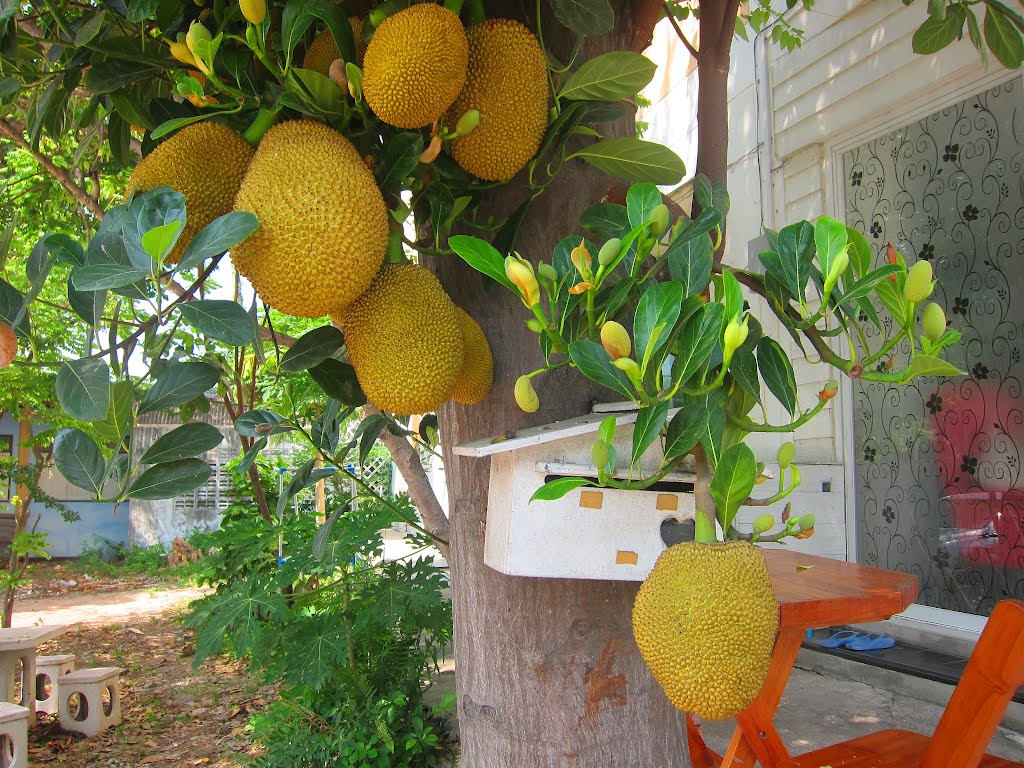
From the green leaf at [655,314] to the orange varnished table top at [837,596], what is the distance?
78 cm

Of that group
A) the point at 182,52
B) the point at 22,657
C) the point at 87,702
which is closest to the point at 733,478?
the point at 182,52

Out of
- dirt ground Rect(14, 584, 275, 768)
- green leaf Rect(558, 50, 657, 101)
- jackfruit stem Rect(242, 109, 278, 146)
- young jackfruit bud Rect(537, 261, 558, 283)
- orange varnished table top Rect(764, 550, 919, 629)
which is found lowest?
dirt ground Rect(14, 584, 275, 768)

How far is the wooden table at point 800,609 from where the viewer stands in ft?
4.72

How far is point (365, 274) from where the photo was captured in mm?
704

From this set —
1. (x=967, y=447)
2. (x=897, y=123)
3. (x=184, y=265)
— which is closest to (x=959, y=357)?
(x=967, y=447)

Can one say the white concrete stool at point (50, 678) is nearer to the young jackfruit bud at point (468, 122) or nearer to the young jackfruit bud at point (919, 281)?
the young jackfruit bud at point (468, 122)

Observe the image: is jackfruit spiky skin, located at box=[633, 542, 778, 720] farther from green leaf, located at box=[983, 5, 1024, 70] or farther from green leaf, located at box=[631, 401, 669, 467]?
green leaf, located at box=[983, 5, 1024, 70]

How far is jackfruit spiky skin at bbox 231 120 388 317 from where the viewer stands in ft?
2.14

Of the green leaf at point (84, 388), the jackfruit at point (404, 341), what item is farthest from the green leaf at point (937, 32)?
the green leaf at point (84, 388)

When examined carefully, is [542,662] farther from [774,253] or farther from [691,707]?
[774,253]

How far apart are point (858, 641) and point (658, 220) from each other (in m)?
3.16

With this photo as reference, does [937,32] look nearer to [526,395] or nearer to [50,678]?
[526,395]

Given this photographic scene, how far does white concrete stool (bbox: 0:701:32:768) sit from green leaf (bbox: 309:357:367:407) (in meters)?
2.55

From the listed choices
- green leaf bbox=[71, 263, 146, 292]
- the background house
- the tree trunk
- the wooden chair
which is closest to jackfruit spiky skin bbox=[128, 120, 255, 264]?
green leaf bbox=[71, 263, 146, 292]
